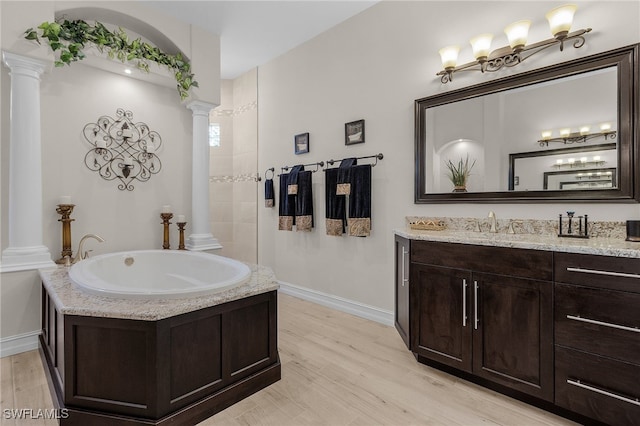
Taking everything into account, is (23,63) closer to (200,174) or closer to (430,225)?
(200,174)

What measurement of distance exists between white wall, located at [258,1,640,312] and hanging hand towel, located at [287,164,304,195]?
0.15 m

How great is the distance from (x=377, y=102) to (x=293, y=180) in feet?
3.99

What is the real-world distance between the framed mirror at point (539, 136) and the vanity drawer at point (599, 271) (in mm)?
609

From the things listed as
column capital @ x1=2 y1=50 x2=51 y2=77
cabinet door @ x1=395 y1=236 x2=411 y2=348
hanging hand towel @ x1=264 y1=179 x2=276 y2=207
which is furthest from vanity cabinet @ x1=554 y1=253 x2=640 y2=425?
column capital @ x1=2 y1=50 x2=51 y2=77

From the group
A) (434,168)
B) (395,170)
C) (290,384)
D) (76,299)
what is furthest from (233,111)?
(290,384)

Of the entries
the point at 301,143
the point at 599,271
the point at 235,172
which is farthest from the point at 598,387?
the point at 235,172

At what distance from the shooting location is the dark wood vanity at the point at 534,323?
143 cm

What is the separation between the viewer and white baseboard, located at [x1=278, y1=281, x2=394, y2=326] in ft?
9.71

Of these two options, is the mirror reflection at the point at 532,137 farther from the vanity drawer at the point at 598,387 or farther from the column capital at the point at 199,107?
the column capital at the point at 199,107

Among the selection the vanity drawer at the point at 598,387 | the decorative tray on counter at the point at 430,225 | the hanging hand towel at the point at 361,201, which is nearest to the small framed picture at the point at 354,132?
the hanging hand towel at the point at 361,201

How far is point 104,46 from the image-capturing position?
2.87m

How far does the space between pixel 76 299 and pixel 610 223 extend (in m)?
2.96

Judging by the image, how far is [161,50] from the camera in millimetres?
3367

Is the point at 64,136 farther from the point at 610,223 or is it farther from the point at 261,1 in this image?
the point at 610,223
